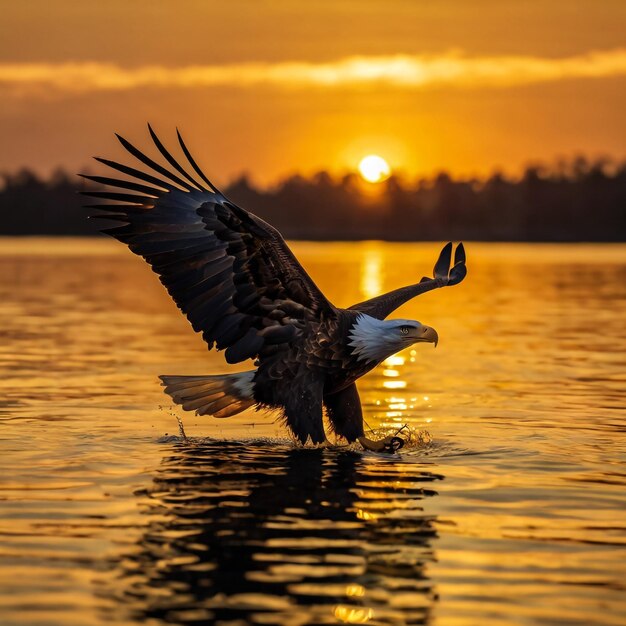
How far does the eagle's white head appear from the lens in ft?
31.3

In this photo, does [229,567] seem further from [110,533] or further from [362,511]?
[362,511]

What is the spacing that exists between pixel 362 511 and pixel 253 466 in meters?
1.52

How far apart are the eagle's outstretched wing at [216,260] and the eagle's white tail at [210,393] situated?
0.22 metres

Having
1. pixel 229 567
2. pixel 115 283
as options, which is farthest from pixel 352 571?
pixel 115 283

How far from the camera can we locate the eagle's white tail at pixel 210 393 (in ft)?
32.7

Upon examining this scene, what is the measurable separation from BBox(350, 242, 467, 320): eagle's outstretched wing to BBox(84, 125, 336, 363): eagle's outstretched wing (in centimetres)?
77

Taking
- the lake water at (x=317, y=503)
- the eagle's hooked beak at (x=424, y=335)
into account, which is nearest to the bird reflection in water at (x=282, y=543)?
the lake water at (x=317, y=503)

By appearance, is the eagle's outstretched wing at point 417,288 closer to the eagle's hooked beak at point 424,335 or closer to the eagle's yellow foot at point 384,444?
the eagle's hooked beak at point 424,335

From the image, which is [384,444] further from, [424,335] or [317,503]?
[317,503]

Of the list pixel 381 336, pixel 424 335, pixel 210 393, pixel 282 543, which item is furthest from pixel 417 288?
pixel 282 543

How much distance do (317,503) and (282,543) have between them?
3.35 ft

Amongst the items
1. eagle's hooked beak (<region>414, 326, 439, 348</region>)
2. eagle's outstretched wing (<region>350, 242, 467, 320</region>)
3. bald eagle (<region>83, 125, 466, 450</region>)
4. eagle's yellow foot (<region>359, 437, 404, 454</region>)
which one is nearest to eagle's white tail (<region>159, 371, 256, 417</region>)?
bald eagle (<region>83, 125, 466, 450</region>)

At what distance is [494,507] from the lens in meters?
7.68

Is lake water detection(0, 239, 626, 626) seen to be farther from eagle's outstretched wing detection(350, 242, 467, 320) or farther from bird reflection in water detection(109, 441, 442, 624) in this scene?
eagle's outstretched wing detection(350, 242, 467, 320)
